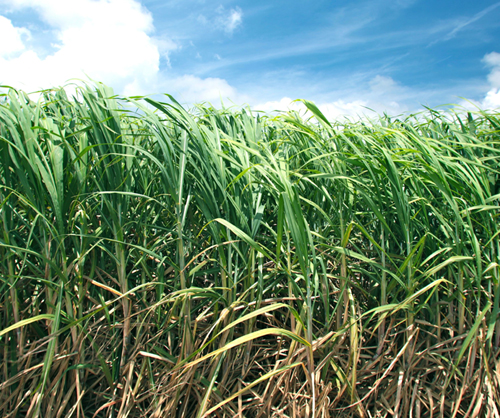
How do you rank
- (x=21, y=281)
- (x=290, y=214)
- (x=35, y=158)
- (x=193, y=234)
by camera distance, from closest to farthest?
(x=290, y=214), (x=35, y=158), (x=21, y=281), (x=193, y=234)

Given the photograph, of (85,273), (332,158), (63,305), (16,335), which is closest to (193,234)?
(85,273)

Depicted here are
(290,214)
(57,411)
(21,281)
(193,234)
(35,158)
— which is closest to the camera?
(290,214)

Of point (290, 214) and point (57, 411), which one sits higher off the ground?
point (290, 214)

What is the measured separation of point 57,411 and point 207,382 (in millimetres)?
613

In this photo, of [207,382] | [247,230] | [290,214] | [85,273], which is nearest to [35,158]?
[85,273]

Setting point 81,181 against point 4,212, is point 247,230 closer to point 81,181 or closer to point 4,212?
point 81,181

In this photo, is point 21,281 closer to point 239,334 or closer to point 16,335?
point 16,335

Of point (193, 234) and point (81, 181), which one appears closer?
point (81, 181)

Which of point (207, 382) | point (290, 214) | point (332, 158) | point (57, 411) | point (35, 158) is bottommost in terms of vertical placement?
point (57, 411)

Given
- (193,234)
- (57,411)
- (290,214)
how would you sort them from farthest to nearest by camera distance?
1. (193,234)
2. (57,411)
3. (290,214)

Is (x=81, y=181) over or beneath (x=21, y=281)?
over

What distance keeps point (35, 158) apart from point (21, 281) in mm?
565

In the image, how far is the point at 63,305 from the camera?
4.62 ft

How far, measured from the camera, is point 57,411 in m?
1.37
